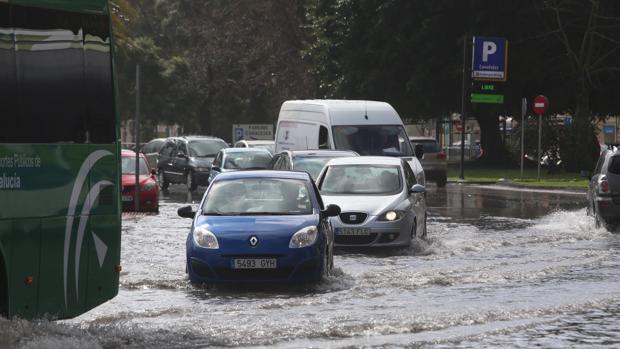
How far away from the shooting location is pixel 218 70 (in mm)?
87688

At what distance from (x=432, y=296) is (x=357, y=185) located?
7599mm

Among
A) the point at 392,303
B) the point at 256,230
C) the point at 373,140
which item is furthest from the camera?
the point at 373,140

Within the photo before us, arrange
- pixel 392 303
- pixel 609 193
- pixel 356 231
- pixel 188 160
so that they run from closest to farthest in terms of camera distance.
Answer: pixel 392 303
pixel 356 231
pixel 609 193
pixel 188 160

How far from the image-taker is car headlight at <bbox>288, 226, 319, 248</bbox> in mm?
16391

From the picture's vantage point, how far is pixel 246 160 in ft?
129

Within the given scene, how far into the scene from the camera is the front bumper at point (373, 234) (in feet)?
70.1

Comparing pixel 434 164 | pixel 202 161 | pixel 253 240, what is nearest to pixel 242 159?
pixel 202 161

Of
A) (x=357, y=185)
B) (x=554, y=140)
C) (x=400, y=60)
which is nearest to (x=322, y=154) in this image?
(x=357, y=185)

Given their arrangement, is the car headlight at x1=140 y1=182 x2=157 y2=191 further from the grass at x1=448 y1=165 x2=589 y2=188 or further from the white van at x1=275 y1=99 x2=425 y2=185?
the grass at x1=448 y1=165 x2=589 y2=188

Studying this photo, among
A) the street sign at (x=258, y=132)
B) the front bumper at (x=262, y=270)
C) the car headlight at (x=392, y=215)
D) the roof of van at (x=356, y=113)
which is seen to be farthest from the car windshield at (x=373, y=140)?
the street sign at (x=258, y=132)

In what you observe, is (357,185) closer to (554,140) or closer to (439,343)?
(439,343)

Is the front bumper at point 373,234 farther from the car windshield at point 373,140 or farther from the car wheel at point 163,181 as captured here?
the car wheel at point 163,181

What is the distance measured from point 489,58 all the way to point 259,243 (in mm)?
39250

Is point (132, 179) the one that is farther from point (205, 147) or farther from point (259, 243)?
point (259, 243)
